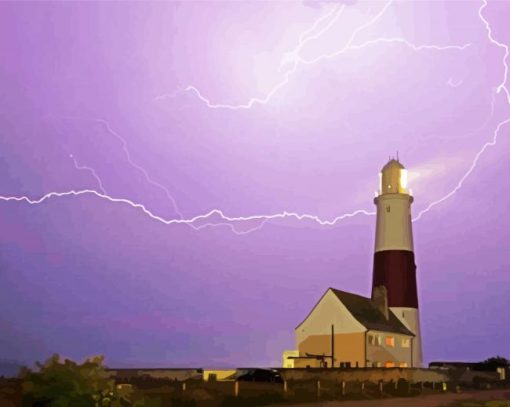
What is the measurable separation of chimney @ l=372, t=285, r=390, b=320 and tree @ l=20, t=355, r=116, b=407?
41.4m

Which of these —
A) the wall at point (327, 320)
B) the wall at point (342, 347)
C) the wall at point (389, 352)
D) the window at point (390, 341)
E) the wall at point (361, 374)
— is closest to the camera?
the wall at point (361, 374)

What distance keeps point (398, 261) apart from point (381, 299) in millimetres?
3306

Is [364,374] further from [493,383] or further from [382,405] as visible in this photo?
[493,383]

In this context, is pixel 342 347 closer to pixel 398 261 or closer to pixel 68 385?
pixel 398 261

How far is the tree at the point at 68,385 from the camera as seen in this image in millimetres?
17625

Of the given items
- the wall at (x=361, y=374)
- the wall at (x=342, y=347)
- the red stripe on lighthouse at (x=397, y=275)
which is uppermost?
the red stripe on lighthouse at (x=397, y=275)

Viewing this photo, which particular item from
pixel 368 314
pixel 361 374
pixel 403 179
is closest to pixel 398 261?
pixel 368 314

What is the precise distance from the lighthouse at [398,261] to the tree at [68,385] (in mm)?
42289

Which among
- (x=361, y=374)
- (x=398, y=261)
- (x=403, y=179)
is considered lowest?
(x=361, y=374)

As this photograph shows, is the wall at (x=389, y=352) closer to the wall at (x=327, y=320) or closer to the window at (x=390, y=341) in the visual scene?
the window at (x=390, y=341)

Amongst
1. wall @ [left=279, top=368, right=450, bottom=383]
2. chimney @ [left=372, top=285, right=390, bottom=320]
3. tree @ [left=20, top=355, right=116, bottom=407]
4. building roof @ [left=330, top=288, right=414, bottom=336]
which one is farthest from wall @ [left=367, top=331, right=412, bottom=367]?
tree @ [left=20, top=355, right=116, bottom=407]

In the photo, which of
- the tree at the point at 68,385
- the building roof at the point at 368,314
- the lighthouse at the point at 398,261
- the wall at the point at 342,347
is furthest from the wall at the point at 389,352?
the tree at the point at 68,385

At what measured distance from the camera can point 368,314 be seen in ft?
179

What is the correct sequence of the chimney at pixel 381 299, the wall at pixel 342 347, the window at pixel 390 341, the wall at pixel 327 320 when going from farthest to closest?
1. the chimney at pixel 381 299
2. the window at pixel 390 341
3. the wall at pixel 327 320
4. the wall at pixel 342 347
